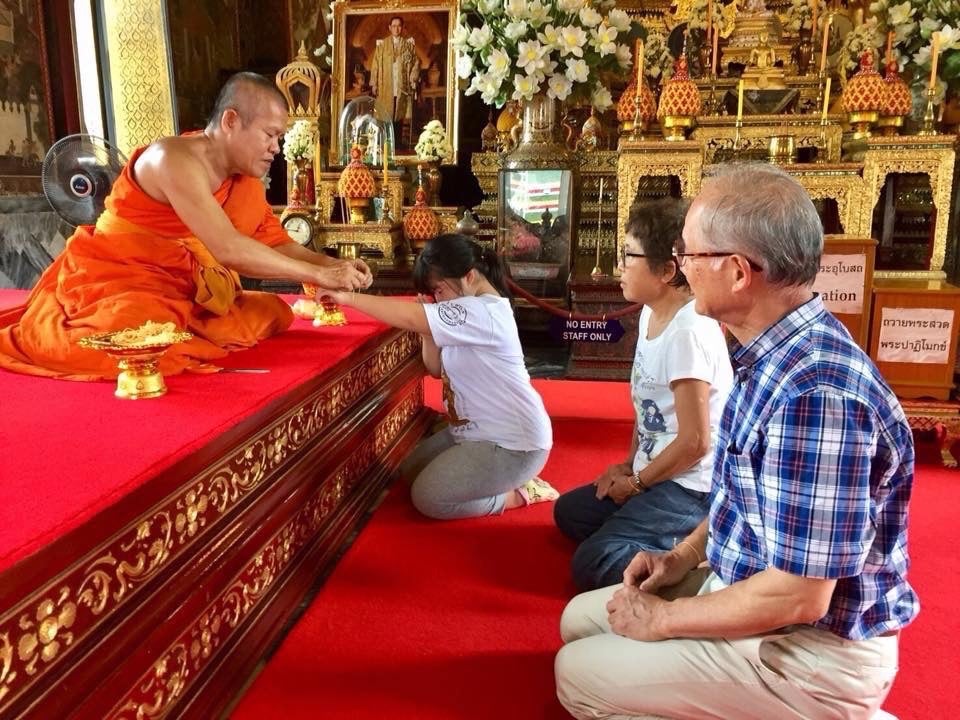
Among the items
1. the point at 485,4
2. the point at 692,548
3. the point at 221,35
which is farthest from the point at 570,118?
the point at 692,548

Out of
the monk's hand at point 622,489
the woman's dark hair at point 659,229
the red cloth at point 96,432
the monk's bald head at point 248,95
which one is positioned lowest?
the monk's hand at point 622,489

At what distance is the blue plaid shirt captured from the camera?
1.10 metres

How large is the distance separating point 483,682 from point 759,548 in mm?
820

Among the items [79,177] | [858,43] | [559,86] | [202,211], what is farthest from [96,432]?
[858,43]

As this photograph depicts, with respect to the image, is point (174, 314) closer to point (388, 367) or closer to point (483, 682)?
point (388, 367)

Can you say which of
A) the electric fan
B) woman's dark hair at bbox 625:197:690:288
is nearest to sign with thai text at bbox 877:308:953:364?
woman's dark hair at bbox 625:197:690:288

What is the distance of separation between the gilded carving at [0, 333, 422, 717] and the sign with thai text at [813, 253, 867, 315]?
2.40m

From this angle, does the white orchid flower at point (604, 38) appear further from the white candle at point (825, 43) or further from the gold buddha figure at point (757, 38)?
the white candle at point (825, 43)

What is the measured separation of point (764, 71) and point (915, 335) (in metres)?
2.44

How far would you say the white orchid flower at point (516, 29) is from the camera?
457cm

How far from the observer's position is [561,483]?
9.98ft

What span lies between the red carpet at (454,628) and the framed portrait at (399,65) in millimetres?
4352

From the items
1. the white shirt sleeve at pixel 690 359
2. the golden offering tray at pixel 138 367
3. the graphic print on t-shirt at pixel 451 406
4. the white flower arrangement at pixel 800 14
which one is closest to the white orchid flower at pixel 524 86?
the white flower arrangement at pixel 800 14

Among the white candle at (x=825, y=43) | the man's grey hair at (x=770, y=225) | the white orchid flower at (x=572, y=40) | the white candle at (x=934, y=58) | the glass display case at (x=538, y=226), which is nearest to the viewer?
the man's grey hair at (x=770, y=225)
